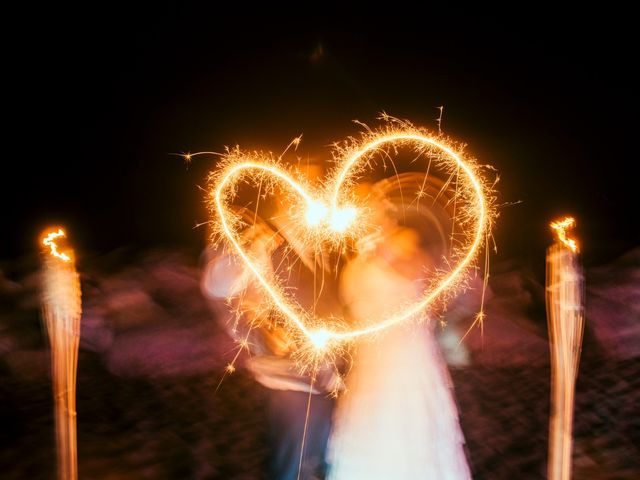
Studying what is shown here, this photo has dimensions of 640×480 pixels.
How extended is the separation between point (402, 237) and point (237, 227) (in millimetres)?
1037

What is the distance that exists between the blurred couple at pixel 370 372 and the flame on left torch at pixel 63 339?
4.85ft

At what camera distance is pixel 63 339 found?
6441mm

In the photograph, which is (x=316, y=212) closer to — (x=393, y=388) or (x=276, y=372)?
(x=276, y=372)

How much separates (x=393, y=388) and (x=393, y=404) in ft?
0.23

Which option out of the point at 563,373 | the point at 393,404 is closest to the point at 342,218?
the point at 393,404

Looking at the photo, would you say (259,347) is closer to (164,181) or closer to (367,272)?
(367,272)

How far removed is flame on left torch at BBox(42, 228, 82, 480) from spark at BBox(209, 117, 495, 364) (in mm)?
1314

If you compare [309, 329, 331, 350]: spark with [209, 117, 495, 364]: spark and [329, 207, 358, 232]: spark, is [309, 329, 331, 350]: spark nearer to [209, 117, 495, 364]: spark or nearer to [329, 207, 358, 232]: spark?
[209, 117, 495, 364]: spark

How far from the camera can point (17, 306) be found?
5863 millimetres

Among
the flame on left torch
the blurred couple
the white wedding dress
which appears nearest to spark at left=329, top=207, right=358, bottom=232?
the blurred couple

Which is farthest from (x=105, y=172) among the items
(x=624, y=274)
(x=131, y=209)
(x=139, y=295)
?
(x=624, y=274)

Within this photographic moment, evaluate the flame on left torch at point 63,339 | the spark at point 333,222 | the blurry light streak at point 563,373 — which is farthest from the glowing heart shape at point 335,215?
the flame on left torch at point 63,339

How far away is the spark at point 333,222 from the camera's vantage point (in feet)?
7.61

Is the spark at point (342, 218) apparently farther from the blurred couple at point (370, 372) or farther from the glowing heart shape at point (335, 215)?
the blurred couple at point (370, 372)
